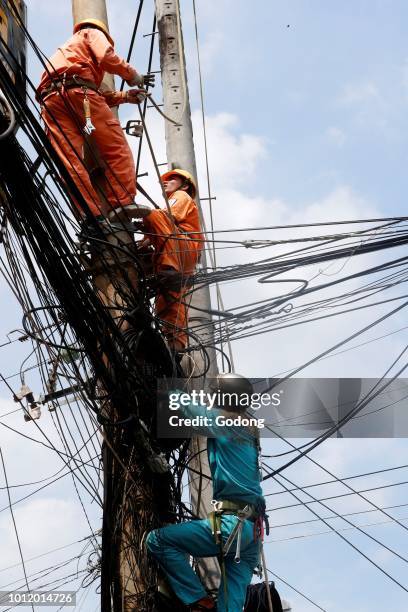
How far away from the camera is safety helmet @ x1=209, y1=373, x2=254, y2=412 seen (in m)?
7.05

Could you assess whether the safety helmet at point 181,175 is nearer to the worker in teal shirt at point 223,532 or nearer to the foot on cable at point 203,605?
the worker in teal shirt at point 223,532

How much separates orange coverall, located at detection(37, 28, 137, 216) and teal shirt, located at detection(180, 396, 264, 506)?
1.80 metres

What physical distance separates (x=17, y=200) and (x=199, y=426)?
1.84m

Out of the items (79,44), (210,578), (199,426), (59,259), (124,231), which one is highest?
(79,44)

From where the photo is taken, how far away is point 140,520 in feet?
23.0

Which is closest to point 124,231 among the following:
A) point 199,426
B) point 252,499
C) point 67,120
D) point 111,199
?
point 111,199

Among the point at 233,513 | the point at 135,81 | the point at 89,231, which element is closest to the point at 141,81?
the point at 135,81

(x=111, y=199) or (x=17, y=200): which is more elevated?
(x=111, y=199)

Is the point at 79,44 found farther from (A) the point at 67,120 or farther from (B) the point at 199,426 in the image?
(B) the point at 199,426

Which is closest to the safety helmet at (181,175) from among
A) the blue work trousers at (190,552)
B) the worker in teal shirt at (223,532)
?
Result: the worker in teal shirt at (223,532)

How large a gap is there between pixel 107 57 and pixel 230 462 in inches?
124

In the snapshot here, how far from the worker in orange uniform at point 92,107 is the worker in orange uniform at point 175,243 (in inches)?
12.3

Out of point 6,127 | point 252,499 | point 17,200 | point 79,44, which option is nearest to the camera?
point 6,127

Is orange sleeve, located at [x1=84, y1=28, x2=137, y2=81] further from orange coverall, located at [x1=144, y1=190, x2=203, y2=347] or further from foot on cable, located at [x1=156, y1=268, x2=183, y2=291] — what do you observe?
foot on cable, located at [x1=156, y1=268, x2=183, y2=291]
